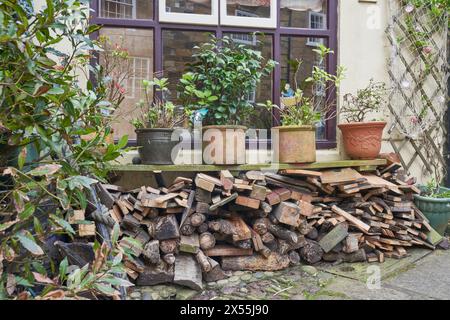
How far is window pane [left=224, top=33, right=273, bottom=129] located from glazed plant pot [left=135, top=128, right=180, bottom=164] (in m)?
0.96

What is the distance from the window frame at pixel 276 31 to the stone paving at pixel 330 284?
4.21ft

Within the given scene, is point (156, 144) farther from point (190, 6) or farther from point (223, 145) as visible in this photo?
point (190, 6)

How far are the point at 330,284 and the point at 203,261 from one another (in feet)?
3.00

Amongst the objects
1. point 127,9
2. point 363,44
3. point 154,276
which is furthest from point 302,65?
point 154,276

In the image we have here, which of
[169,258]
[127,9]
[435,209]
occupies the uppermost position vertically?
[127,9]

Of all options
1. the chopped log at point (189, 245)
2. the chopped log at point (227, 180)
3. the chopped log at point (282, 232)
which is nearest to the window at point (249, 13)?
the chopped log at point (227, 180)

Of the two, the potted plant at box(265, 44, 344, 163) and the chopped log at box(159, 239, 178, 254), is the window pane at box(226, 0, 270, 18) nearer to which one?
the potted plant at box(265, 44, 344, 163)

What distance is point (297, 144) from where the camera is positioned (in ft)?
9.50

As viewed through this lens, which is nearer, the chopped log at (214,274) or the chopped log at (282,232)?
the chopped log at (214,274)

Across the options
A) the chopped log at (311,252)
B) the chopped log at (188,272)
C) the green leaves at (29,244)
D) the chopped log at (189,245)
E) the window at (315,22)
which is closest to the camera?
the green leaves at (29,244)

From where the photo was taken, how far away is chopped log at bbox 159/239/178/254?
93.0 inches

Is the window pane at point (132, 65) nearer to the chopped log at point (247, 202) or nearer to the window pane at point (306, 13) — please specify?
the chopped log at point (247, 202)

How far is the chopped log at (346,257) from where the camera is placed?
286 centimetres

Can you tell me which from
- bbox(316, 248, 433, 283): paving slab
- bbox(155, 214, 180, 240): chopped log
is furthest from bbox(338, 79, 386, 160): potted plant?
bbox(155, 214, 180, 240): chopped log
